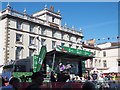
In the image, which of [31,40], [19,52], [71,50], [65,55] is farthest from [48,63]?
[31,40]

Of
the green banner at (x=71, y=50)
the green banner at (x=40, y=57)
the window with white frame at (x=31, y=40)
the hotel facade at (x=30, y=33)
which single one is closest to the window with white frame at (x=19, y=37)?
the hotel facade at (x=30, y=33)

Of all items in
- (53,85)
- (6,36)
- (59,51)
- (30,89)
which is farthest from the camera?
(6,36)

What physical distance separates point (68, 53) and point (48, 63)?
4.56 feet

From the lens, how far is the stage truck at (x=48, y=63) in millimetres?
13734

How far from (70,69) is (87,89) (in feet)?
43.4

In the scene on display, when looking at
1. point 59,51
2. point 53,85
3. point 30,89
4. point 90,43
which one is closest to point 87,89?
point 30,89

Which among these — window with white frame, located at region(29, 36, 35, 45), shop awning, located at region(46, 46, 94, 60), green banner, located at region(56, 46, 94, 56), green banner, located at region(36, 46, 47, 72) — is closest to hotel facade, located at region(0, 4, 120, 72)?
window with white frame, located at region(29, 36, 35, 45)

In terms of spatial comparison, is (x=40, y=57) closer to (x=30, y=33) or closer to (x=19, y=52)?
(x=19, y=52)

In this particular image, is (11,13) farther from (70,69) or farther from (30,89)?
(30,89)

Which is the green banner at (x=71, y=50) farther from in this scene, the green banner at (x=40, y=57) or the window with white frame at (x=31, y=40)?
the window with white frame at (x=31, y=40)

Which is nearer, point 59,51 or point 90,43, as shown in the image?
point 59,51

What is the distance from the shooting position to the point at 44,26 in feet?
→ 123

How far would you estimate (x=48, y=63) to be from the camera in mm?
15125

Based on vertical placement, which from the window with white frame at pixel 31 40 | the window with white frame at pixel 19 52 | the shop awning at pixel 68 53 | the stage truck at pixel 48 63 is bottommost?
the stage truck at pixel 48 63
